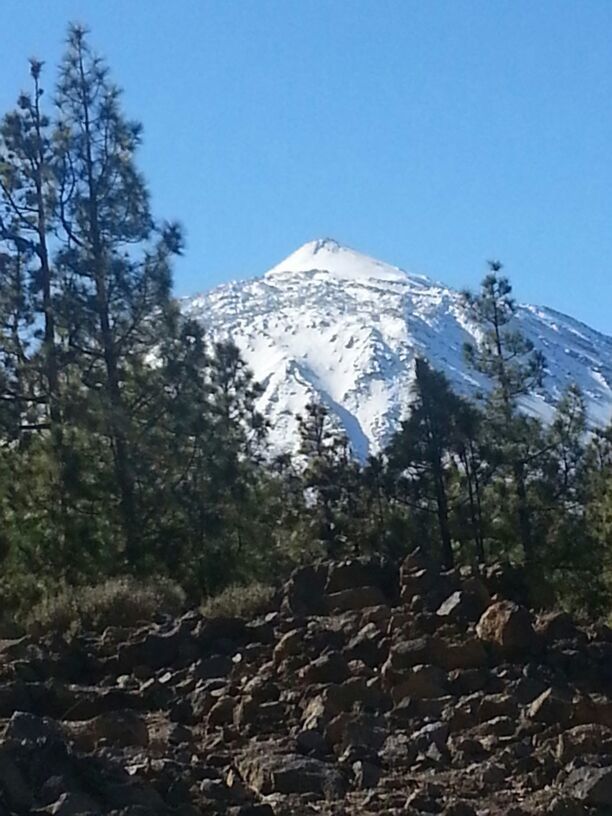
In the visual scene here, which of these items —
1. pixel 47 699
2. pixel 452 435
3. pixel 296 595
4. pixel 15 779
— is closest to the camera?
pixel 15 779

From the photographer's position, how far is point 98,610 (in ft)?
39.8

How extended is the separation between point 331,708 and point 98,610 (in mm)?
4190

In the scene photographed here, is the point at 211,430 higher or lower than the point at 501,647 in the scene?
higher

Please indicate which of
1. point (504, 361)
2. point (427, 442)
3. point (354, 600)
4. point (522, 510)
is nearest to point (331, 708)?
point (354, 600)

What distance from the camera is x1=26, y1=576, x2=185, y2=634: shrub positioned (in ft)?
39.1

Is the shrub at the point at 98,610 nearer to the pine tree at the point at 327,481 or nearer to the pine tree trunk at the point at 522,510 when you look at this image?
the pine tree at the point at 327,481

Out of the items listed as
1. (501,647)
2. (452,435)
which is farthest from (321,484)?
(501,647)

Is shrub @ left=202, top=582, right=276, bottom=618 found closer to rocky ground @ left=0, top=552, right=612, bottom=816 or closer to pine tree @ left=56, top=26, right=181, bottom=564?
rocky ground @ left=0, top=552, right=612, bottom=816

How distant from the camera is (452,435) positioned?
26766 mm

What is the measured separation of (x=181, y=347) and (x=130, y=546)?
3232 millimetres

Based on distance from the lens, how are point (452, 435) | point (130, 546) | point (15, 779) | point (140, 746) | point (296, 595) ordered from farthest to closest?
point (452, 435)
point (130, 546)
point (296, 595)
point (140, 746)
point (15, 779)

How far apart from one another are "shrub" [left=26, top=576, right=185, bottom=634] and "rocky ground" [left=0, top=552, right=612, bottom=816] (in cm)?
81

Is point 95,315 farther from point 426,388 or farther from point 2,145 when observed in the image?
point 426,388

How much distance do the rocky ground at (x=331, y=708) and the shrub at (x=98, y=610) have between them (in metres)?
0.81
